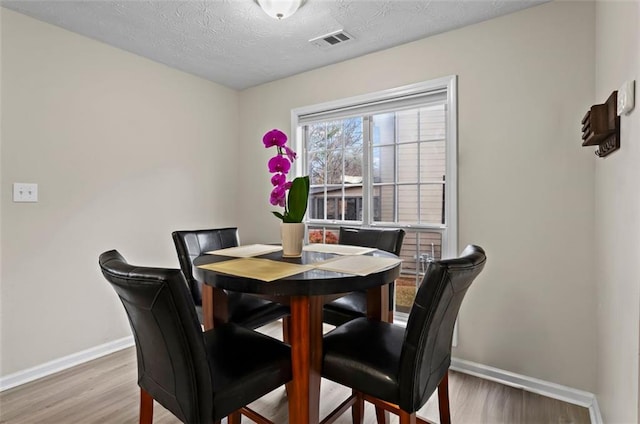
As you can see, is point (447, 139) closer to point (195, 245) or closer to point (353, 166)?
point (353, 166)

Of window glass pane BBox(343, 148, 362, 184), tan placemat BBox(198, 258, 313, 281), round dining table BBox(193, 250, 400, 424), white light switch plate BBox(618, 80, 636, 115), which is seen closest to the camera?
white light switch plate BBox(618, 80, 636, 115)

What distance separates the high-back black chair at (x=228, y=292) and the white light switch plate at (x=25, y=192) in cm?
101

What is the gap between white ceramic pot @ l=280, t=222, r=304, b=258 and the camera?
68.2 inches

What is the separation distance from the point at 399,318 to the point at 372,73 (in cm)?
202

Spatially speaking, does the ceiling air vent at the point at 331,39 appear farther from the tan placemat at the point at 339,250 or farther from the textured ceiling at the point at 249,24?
the tan placemat at the point at 339,250

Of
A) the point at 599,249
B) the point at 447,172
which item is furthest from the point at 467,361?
the point at 447,172

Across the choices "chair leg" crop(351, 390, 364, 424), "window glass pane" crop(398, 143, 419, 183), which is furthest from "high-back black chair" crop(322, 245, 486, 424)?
"window glass pane" crop(398, 143, 419, 183)

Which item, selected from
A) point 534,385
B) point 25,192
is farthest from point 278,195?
point 534,385

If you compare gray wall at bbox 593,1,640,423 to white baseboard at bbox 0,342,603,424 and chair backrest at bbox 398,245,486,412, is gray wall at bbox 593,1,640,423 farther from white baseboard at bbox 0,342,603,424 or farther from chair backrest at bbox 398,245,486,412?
chair backrest at bbox 398,245,486,412

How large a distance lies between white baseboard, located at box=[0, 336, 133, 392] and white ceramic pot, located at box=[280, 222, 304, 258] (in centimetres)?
190

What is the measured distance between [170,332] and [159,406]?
50.5 inches

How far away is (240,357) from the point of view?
4.15 ft

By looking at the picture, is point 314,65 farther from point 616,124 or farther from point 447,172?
point 616,124

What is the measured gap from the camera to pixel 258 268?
1.48m
